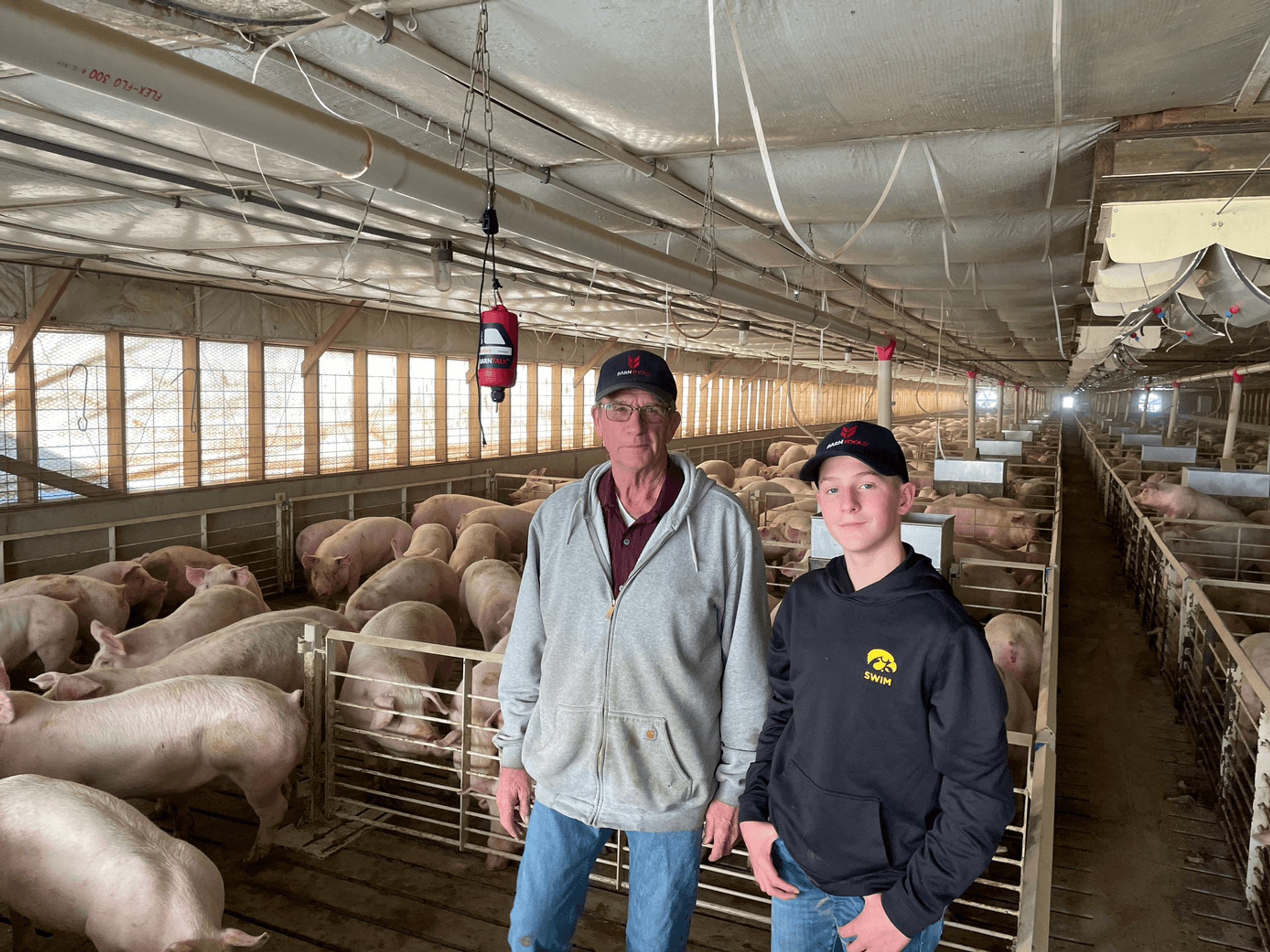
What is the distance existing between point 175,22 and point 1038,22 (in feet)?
8.65

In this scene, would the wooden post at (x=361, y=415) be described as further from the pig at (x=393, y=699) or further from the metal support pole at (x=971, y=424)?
the metal support pole at (x=971, y=424)

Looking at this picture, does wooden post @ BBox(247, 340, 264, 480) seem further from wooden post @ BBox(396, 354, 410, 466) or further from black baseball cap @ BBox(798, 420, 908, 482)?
black baseball cap @ BBox(798, 420, 908, 482)

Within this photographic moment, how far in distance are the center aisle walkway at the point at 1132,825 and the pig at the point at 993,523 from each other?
1133 mm

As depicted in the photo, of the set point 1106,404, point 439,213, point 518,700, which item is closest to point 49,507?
point 439,213

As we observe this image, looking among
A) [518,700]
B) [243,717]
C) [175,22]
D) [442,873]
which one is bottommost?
[442,873]

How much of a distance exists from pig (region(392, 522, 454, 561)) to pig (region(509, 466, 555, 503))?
2.58 metres

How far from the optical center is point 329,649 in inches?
169

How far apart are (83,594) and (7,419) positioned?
218 centimetres

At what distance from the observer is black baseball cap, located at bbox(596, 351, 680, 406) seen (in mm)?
2205

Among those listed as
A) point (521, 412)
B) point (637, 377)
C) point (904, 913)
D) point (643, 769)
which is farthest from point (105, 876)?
point (521, 412)

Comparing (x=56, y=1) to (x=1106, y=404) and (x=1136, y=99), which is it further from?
(x=1106, y=404)

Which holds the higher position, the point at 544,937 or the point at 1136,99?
the point at 1136,99

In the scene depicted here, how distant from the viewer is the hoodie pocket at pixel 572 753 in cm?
216

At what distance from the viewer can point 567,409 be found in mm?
16625
